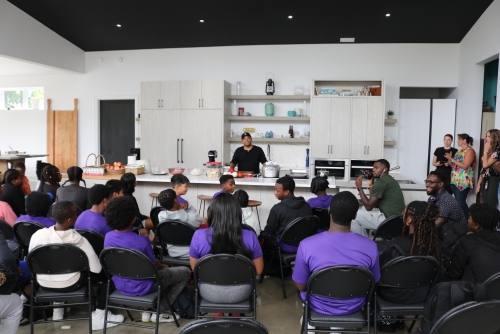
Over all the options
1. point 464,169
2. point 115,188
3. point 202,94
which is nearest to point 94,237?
point 115,188

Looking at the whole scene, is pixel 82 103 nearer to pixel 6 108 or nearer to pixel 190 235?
pixel 6 108

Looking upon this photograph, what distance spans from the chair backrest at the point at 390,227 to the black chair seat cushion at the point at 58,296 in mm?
2338

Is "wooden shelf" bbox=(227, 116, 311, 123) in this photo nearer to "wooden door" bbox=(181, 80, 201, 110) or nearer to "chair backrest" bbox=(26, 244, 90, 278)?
"wooden door" bbox=(181, 80, 201, 110)

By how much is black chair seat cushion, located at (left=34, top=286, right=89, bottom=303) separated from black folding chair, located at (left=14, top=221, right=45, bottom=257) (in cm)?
51

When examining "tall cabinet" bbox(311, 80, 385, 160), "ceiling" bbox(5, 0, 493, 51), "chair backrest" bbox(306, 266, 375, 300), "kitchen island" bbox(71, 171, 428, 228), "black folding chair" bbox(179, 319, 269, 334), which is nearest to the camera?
"black folding chair" bbox(179, 319, 269, 334)

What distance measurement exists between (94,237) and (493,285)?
2483 mm

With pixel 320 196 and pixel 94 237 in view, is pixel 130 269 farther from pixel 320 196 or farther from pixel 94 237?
pixel 320 196

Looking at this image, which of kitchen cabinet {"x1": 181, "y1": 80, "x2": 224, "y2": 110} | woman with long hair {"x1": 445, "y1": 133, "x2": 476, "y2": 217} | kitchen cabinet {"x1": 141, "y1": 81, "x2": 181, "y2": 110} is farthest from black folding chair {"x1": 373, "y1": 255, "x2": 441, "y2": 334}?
kitchen cabinet {"x1": 141, "y1": 81, "x2": 181, "y2": 110}

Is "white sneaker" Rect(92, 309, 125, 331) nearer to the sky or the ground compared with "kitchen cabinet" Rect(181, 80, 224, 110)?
nearer to the ground

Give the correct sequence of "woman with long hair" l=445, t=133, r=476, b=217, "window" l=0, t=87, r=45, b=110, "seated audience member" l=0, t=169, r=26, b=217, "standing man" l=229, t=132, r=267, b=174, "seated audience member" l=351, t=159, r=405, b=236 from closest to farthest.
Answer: "seated audience member" l=0, t=169, r=26, b=217 < "seated audience member" l=351, t=159, r=405, b=236 < "woman with long hair" l=445, t=133, r=476, b=217 < "standing man" l=229, t=132, r=267, b=174 < "window" l=0, t=87, r=45, b=110

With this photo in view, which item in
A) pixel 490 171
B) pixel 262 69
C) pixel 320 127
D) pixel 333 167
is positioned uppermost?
pixel 262 69

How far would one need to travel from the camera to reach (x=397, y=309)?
7.95 feet

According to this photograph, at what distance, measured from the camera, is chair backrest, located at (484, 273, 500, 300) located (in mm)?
2133

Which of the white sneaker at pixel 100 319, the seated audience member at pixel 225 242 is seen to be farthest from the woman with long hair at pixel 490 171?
the white sneaker at pixel 100 319
